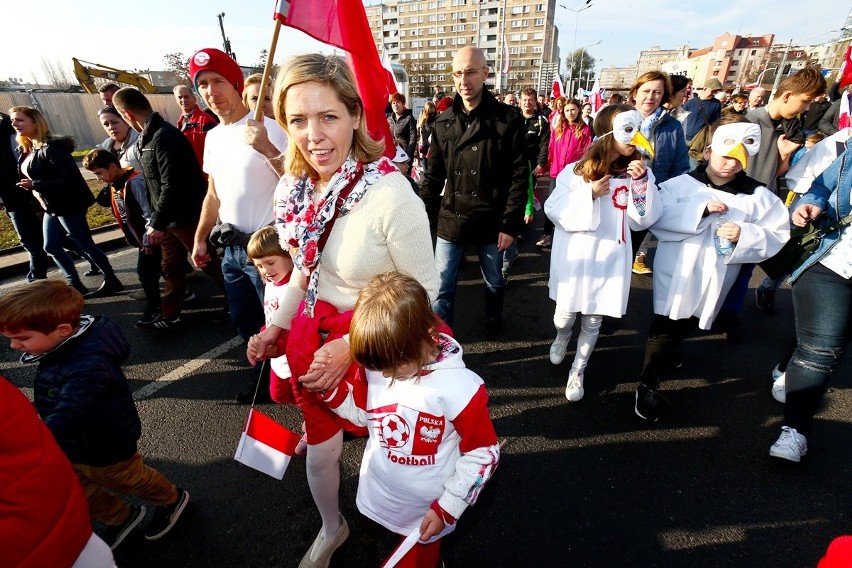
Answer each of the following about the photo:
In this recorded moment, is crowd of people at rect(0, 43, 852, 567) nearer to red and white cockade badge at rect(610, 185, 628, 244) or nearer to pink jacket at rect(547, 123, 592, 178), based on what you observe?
red and white cockade badge at rect(610, 185, 628, 244)

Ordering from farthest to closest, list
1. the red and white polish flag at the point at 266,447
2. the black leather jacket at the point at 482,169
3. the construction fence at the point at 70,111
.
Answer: the construction fence at the point at 70,111 → the black leather jacket at the point at 482,169 → the red and white polish flag at the point at 266,447

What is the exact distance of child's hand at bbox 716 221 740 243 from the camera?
88.7 inches

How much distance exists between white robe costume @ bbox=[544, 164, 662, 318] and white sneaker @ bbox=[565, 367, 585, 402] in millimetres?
485

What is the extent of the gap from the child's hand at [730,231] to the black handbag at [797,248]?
38 centimetres

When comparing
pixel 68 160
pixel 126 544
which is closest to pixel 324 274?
pixel 126 544

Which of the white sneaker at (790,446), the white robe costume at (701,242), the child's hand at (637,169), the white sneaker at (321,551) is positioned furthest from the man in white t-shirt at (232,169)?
the white sneaker at (790,446)

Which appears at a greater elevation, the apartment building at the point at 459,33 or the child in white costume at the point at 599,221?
the apartment building at the point at 459,33

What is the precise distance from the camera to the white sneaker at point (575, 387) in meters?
2.89

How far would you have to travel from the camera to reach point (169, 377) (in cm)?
332

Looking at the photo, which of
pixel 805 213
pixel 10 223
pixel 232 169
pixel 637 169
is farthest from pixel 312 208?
pixel 10 223

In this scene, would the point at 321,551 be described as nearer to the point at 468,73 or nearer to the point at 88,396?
the point at 88,396

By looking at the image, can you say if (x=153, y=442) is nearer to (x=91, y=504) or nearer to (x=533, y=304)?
(x=91, y=504)

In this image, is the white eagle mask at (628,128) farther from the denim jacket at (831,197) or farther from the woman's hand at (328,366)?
the woman's hand at (328,366)

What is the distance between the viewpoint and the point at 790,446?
2324mm
